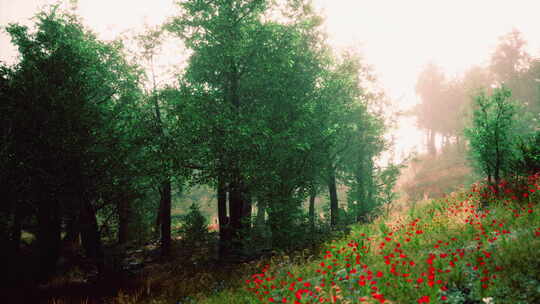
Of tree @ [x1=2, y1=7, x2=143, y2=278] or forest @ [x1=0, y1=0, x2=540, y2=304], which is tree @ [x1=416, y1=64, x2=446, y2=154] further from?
tree @ [x1=2, y1=7, x2=143, y2=278]

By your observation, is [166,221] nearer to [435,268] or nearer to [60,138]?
[60,138]

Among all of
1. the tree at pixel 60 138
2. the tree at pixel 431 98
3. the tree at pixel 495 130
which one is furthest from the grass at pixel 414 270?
the tree at pixel 431 98

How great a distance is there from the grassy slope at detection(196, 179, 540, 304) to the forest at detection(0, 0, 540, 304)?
53 mm

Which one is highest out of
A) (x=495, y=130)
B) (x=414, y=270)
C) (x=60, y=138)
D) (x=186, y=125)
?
(x=186, y=125)

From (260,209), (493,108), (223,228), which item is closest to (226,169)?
(223,228)

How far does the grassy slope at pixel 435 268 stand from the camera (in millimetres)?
4535

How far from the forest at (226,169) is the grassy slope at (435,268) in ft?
0.17

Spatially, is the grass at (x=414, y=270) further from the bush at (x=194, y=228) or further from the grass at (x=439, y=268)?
the bush at (x=194, y=228)

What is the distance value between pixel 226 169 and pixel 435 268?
7275 mm

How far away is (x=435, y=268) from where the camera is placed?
5465 mm

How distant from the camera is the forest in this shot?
22.9 ft

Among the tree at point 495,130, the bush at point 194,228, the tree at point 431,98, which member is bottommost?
the bush at point 194,228

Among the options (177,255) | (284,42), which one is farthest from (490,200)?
(177,255)

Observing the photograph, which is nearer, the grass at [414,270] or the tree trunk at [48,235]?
the grass at [414,270]
